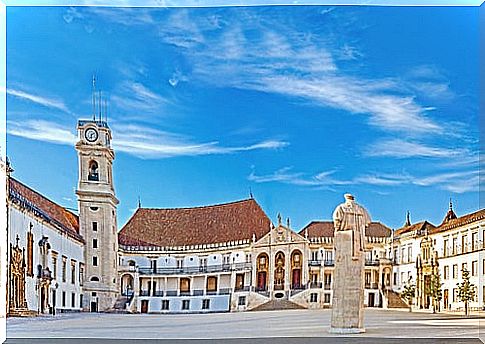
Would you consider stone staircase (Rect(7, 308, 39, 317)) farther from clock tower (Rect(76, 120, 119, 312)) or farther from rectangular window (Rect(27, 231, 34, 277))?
clock tower (Rect(76, 120, 119, 312))

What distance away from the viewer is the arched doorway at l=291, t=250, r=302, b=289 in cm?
933

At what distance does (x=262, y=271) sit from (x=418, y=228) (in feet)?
4.95

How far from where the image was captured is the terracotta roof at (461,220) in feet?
29.9

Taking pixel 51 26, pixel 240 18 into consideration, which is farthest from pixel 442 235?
pixel 51 26

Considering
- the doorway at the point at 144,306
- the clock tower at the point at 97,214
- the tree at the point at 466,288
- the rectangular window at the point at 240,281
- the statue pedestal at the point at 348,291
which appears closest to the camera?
the statue pedestal at the point at 348,291

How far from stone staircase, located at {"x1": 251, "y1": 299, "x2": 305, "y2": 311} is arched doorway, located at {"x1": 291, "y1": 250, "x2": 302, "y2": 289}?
16 centimetres

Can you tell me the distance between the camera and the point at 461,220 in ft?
30.0

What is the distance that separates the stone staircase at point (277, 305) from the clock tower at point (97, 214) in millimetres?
1400

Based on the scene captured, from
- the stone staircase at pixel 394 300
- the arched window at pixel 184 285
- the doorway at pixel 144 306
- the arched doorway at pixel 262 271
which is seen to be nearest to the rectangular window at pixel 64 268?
the doorway at pixel 144 306

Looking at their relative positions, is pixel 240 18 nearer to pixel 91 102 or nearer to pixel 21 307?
pixel 91 102

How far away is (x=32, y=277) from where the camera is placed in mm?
9234

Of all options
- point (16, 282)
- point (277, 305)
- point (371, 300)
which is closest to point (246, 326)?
point (277, 305)

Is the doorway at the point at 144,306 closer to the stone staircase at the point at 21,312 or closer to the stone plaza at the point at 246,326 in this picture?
the stone plaza at the point at 246,326

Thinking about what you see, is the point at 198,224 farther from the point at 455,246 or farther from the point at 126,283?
the point at 455,246
